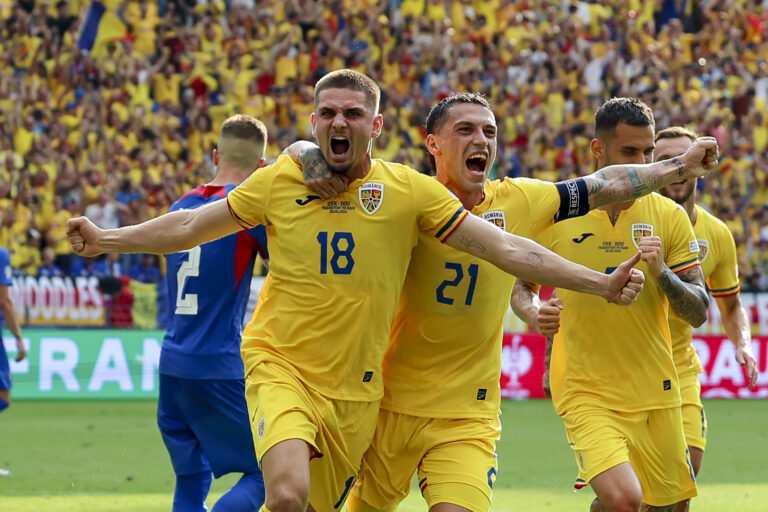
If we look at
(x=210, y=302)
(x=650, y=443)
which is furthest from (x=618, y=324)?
(x=210, y=302)

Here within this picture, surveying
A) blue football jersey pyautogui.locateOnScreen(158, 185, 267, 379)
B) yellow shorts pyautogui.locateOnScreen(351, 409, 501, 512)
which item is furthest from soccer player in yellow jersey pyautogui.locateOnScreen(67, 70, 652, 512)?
blue football jersey pyautogui.locateOnScreen(158, 185, 267, 379)

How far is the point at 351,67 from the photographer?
2325cm

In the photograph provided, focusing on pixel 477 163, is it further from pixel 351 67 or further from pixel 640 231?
pixel 351 67

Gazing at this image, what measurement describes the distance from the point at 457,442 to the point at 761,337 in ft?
41.1

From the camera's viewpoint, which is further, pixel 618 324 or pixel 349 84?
pixel 618 324

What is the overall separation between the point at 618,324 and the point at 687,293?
46cm

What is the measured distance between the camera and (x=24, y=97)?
868 inches

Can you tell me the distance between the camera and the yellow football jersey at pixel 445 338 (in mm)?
5793

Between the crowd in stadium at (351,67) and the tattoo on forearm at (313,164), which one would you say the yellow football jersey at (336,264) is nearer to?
the tattoo on forearm at (313,164)

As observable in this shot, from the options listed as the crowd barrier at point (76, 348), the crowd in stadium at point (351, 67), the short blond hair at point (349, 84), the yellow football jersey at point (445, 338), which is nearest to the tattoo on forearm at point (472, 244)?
the yellow football jersey at point (445, 338)

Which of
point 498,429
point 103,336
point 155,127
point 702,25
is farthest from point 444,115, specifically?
point 702,25

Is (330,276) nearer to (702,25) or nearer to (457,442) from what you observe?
(457,442)

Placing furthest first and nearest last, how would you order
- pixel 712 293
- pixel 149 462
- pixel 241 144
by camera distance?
pixel 149 462
pixel 712 293
pixel 241 144

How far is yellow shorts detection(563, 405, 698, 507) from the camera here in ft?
21.0
